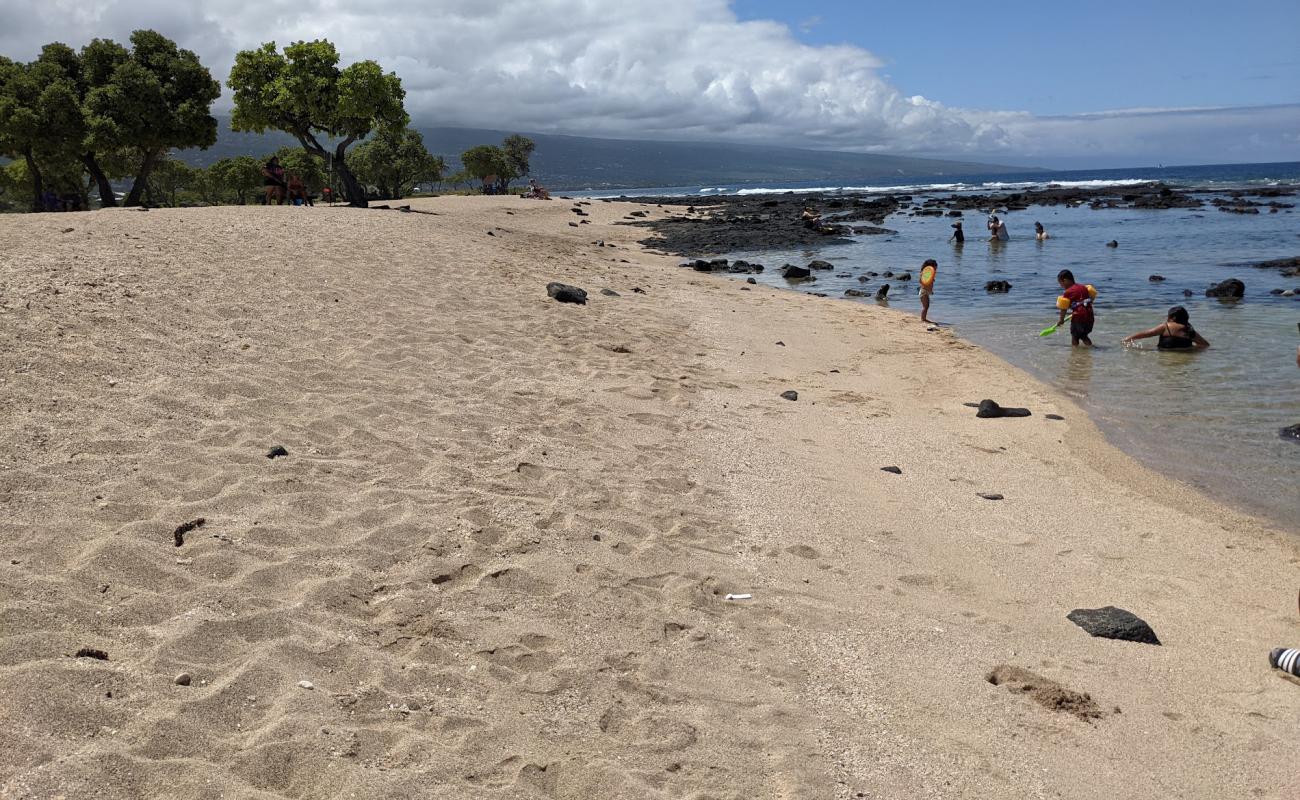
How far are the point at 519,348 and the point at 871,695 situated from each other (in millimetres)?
6674

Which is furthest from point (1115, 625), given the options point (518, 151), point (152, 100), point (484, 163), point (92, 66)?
point (518, 151)

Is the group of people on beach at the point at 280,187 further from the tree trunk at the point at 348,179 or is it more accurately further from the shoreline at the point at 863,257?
the shoreline at the point at 863,257

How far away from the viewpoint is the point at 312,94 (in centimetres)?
2494

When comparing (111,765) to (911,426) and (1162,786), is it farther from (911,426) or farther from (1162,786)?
(911,426)

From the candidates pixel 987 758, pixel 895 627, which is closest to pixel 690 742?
pixel 987 758

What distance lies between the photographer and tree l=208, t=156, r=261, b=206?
5381 cm

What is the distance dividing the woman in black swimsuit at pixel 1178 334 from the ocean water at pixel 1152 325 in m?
0.24

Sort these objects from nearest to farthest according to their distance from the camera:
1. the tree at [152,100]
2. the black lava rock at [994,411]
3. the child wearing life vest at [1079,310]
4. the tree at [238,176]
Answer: the black lava rock at [994,411], the child wearing life vest at [1079,310], the tree at [152,100], the tree at [238,176]

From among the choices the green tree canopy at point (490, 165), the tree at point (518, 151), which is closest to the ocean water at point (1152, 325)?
the green tree canopy at point (490, 165)

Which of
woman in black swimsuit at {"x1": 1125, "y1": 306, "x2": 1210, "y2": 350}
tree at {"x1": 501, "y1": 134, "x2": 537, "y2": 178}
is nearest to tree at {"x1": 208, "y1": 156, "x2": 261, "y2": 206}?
tree at {"x1": 501, "y1": 134, "x2": 537, "y2": 178}

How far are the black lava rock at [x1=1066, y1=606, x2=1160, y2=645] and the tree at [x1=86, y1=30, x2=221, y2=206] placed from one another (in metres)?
31.4

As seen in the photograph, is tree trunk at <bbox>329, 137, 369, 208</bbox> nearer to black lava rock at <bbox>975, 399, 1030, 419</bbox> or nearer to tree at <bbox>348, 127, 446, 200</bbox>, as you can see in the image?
black lava rock at <bbox>975, 399, 1030, 419</bbox>

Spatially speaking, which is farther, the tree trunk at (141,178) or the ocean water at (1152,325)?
the tree trunk at (141,178)

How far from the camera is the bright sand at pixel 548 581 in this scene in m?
3.23
